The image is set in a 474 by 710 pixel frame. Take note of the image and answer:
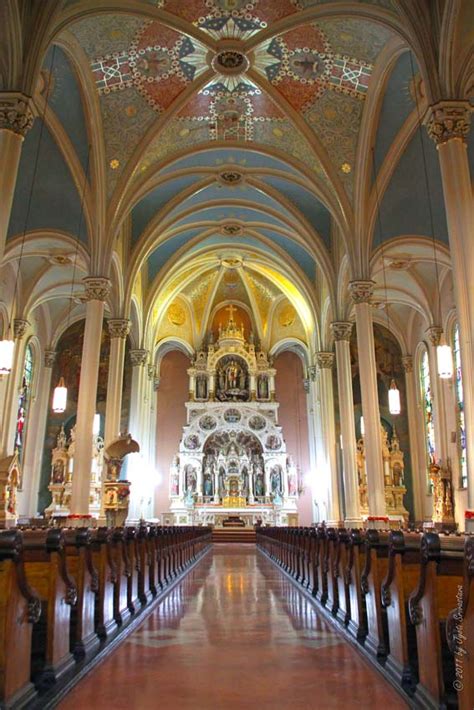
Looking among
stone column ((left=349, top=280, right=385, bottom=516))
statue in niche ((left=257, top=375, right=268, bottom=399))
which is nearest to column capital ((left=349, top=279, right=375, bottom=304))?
stone column ((left=349, top=280, right=385, bottom=516))

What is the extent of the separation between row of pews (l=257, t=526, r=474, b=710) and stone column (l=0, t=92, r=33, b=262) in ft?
23.5

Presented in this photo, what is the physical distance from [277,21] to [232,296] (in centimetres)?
2034

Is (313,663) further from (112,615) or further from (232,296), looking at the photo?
(232,296)

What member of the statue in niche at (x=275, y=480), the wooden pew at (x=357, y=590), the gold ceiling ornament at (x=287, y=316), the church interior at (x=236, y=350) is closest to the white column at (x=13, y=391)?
the church interior at (x=236, y=350)

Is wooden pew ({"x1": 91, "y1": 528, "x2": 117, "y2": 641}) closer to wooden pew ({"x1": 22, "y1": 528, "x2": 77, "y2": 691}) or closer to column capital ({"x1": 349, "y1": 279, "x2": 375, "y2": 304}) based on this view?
wooden pew ({"x1": 22, "y1": 528, "x2": 77, "y2": 691})

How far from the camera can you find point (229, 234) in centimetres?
2530

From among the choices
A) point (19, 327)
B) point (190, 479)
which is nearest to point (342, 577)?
point (19, 327)

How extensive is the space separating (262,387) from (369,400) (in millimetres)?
17391

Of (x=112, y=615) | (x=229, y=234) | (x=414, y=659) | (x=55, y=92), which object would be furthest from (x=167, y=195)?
(x=414, y=659)

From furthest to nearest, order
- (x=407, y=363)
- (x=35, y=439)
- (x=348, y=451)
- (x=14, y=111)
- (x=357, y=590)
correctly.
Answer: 1. (x=407, y=363)
2. (x=35, y=439)
3. (x=348, y=451)
4. (x=14, y=111)
5. (x=357, y=590)

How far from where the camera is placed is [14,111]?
30.8 feet

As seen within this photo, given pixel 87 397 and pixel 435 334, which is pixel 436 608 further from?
pixel 435 334

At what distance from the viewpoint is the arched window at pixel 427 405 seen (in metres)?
23.8

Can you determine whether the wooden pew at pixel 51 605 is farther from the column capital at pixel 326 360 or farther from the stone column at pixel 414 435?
the stone column at pixel 414 435
